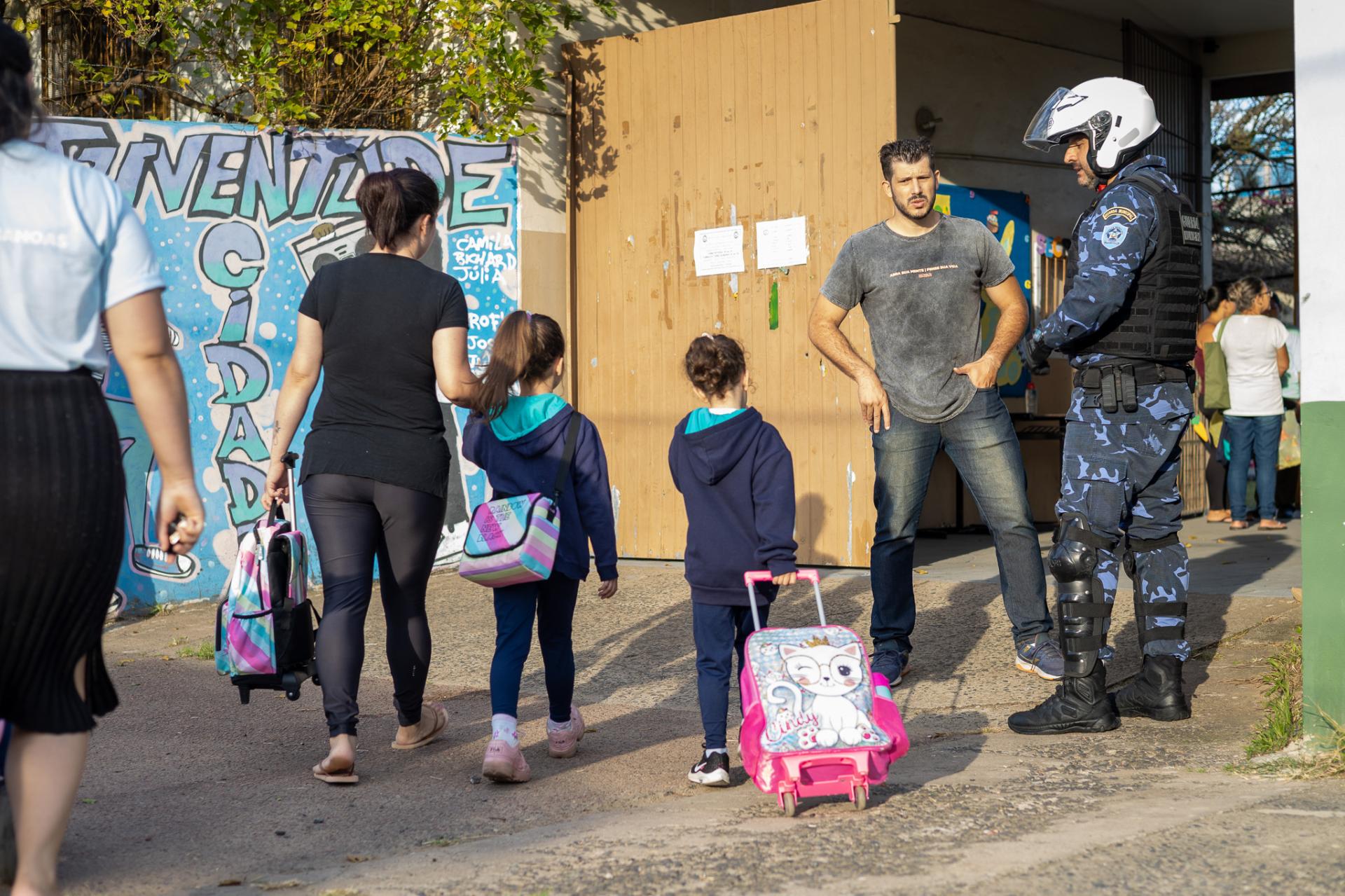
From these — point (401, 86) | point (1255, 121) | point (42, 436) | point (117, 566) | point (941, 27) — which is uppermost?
point (1255, 121)

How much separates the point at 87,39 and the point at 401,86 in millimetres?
2285

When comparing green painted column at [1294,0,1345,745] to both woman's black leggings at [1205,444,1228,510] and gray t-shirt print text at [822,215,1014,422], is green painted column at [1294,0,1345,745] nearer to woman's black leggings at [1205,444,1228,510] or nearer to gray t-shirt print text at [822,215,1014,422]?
gray t-shirt print text at [822,215,1014,422]

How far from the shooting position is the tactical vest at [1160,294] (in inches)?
197

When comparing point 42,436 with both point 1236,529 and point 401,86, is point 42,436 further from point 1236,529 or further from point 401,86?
point 1236,529

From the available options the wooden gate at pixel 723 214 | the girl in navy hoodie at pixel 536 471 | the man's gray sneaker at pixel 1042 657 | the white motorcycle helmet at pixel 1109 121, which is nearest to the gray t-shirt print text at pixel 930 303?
the white motorcycle helmet at pixel 1109 121

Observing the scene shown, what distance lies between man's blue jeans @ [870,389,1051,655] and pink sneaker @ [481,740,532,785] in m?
1.80

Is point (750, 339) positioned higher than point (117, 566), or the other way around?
point (750, 339)

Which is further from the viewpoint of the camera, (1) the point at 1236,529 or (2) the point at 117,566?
(1) the point at 1236,529

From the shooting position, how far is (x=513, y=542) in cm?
453

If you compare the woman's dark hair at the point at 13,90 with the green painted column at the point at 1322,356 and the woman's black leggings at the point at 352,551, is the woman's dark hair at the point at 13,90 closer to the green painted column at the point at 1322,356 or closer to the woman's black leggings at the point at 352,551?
the woman's black leggings at the point at 352,551

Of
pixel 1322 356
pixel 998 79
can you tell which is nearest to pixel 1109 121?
pixel 1322 356

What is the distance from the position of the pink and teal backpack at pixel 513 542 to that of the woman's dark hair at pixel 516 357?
34 centimetres

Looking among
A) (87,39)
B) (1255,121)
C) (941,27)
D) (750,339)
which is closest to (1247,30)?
(941,27)

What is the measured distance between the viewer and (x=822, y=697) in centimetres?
406
